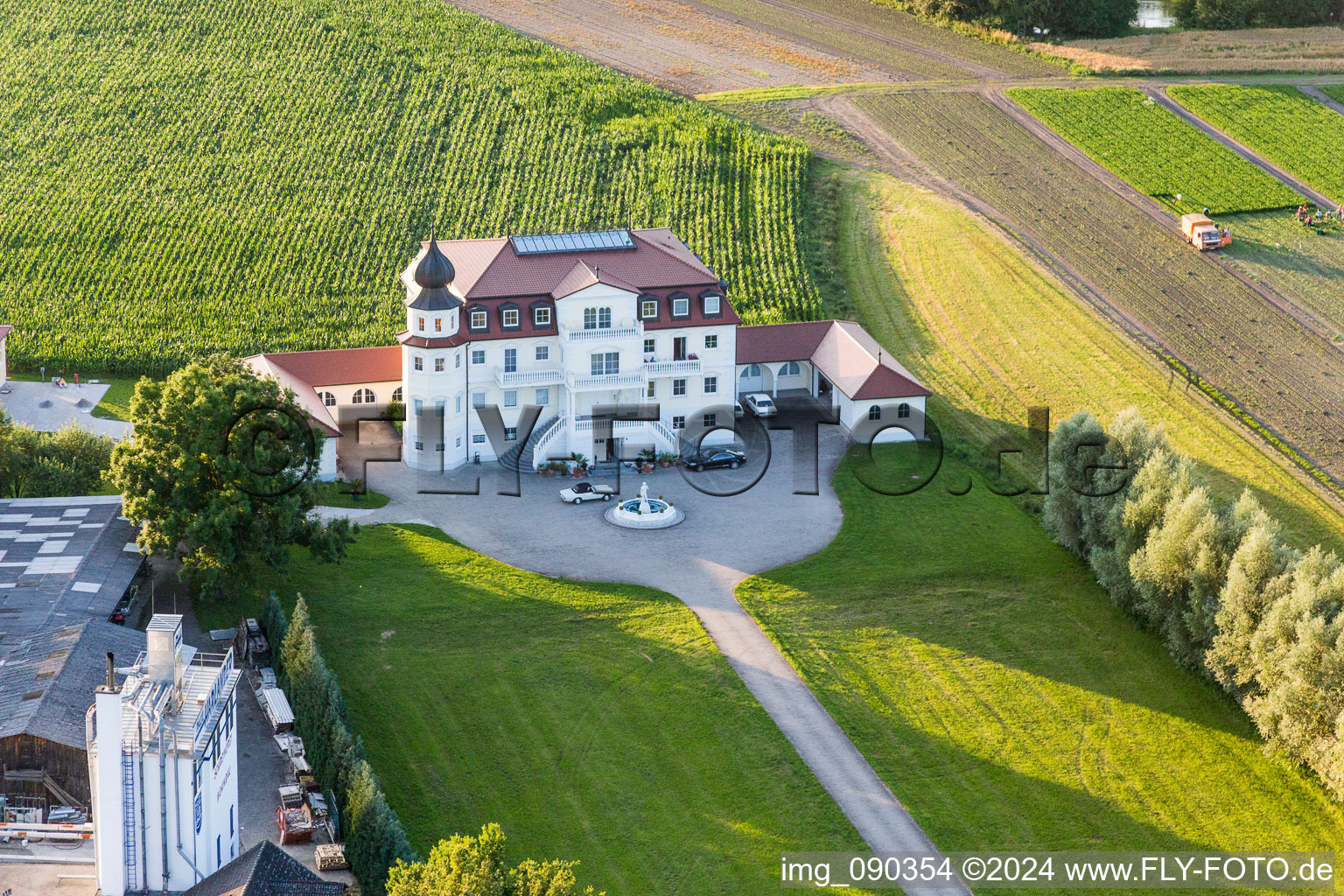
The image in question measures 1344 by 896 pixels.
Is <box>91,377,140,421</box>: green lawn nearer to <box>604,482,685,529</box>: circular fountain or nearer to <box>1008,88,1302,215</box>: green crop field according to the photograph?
<box>604,482,685,529</box>: circular fountain

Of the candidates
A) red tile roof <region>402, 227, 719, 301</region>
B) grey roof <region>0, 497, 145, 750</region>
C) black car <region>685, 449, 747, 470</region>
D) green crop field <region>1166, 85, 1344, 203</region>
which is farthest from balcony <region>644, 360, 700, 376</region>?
green crop field <region>1166, 85, 1344, 203</region>

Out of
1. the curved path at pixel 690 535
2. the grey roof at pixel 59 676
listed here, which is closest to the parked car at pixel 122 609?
the grey roof at pixel 59 676

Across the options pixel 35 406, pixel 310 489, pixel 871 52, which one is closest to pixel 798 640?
pixel 310 489

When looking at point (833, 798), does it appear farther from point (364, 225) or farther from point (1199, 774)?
point (364, 225)

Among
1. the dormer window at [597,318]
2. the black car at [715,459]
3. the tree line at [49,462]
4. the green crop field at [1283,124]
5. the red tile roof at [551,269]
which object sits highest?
the green crop field at [1283,124]

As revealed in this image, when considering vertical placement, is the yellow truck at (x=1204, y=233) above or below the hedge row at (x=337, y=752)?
above

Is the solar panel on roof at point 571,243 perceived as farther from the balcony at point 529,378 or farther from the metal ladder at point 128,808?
the metal ladder at point 128,808

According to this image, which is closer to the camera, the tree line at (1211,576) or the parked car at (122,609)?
the tree line at (1211,576)

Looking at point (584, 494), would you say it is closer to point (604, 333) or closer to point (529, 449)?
point (529, 449)
